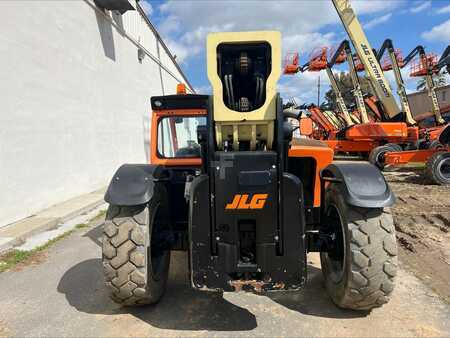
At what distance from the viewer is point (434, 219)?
20.2 ft

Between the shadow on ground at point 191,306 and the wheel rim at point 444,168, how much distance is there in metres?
7.26

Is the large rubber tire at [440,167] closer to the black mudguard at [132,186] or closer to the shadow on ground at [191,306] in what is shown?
the shadow on ground at [191,306]

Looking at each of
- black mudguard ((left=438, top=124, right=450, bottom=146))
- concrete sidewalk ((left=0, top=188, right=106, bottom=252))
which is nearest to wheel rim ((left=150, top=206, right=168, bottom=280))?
concrete sidewalk ((left=0, top=188, right=106, bottom=252))

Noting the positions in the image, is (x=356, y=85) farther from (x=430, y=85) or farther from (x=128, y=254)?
(x=128, y=254)

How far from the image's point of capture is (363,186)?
9.16 ft

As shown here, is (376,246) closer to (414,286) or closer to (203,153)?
(414,286)

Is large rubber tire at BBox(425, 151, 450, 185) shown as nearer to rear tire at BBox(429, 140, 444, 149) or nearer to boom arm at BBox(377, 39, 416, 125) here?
rear tire at BBox(429, 140, 444, 149)

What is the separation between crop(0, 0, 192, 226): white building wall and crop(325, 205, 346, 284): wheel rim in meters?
5.31

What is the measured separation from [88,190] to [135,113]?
491 cm

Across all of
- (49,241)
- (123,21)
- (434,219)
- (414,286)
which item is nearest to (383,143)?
(434,219)

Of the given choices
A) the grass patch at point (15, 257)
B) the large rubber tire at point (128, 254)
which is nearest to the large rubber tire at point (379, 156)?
the grass patch at point (15, 257)

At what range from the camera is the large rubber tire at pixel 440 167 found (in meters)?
9.45

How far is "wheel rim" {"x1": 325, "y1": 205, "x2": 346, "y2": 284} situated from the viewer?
10.3 feet

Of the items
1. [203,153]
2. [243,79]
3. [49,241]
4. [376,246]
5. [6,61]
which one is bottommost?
[49,241]
